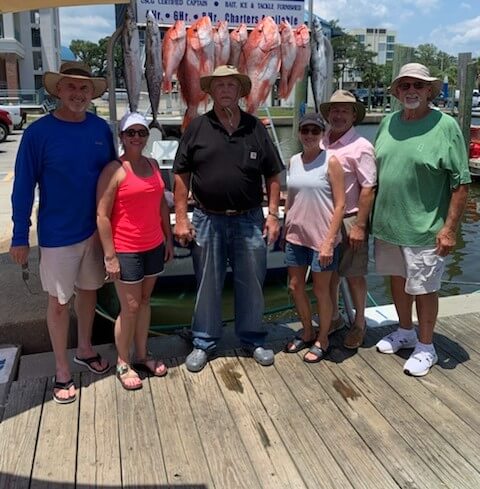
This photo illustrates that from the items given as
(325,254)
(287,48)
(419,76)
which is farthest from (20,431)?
(287,48)

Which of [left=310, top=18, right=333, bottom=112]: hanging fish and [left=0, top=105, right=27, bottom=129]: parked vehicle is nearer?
[left=310, top=18, right=333, bottom=112]: hanging fish

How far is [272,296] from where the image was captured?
233 inches

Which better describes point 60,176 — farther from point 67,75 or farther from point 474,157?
point 474,157

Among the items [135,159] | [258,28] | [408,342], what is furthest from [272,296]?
[135,159]

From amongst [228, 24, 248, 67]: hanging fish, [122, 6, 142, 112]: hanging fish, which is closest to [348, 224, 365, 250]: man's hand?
[228, 24, 248, 67]: hanging fish

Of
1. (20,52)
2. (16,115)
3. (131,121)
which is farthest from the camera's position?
(20,52)

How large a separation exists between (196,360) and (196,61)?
6.47ft

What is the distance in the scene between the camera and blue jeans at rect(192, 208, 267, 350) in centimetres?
333

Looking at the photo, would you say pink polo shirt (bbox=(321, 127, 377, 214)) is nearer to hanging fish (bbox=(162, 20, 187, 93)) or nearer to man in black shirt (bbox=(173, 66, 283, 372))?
man in black shirt (bbox=(173, 66, 283, 372))

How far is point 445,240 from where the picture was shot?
3.15 m

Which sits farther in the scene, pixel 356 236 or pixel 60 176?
pixel 356 236

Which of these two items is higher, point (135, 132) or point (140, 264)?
point (135, 132)

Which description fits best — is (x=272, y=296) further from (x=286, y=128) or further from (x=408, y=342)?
(x=286, y=128)

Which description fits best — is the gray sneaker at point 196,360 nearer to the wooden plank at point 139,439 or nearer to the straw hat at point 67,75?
the wooden plank at point 139,439
